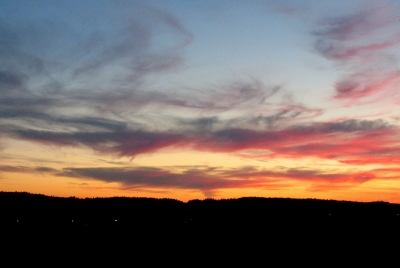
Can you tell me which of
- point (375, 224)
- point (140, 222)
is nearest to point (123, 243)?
point (140, 222)

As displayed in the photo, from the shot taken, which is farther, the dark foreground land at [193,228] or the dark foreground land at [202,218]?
the dark foreground land at [202,218]

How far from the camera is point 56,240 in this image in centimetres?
1644

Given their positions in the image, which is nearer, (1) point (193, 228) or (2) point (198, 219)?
(1) point (193, 228)

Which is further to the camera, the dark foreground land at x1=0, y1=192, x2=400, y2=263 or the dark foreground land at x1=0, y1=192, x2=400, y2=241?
the dark foreground land at x1=0, y1=192, x2=400, y2=241

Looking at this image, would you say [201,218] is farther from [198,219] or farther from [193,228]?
[193,228]

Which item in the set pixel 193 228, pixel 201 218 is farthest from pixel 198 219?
pixel 193 228

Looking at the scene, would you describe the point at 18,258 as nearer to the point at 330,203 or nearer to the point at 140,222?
the point at 140,222

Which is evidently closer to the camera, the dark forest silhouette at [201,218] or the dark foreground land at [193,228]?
the dark foreground land at [193,228]

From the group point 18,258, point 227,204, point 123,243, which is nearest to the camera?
point 18,258

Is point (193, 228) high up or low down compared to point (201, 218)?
down

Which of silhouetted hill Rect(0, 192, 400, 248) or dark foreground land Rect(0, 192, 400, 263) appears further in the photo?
silhouetted hill Rect(0, 192, 400, 248)

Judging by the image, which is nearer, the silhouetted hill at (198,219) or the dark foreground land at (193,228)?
the dark foreground land at (193,228)

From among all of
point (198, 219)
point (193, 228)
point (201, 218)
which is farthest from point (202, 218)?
point (193, 228)

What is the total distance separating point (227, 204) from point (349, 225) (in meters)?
4.84
